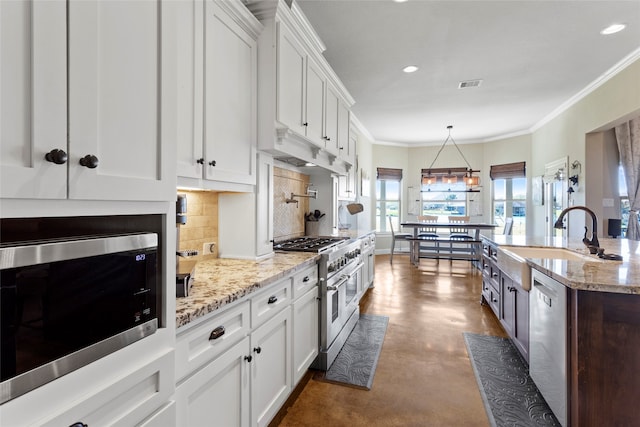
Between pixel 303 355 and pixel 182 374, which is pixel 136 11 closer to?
pixel 182 374

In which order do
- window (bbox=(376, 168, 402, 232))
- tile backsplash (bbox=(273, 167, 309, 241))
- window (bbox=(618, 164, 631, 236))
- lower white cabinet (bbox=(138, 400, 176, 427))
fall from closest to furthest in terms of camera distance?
lower white cabinet (bbox=(138, 400, 176, 427)) < tile backsplash (bbox=(273, 167, 309, 241)) < window (bbox=(618, 164, 631, 236)) < window (bbox=(376, 168, 402, 232))

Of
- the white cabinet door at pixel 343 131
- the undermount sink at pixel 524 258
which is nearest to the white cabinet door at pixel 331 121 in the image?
the white cabinet door at pixel 343 131

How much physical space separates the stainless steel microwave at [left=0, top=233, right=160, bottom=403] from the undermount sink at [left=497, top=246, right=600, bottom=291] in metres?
2.20

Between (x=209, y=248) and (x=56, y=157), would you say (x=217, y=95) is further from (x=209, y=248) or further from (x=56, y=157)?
(x=56, y=157)

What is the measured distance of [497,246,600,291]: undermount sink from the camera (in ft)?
7.07

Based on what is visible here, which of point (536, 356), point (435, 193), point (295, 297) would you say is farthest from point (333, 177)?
point (435, 193)

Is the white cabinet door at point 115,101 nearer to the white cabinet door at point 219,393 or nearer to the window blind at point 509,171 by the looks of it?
the white cabinet door at point 219,393

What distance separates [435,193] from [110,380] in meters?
8.35

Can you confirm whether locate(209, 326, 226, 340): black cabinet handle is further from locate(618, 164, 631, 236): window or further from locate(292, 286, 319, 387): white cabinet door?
locate(618, 164, 631, 236): window

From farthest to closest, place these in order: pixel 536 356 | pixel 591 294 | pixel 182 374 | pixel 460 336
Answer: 1. pixel 460 336
2. pixel 536 356
3. pixel 591 294
4. pixel 182 374

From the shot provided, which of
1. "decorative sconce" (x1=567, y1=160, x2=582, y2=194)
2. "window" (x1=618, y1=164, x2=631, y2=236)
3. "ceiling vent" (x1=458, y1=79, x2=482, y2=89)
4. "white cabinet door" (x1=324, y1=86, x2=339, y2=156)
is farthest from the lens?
"decorative sconce" (x1=567, y1=160, x2=582, y2=194)

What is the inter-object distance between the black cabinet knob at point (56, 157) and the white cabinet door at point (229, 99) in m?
0.97

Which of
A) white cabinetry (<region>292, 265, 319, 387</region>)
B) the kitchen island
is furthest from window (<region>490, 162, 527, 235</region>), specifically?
white cabinetry (<region>292, 265, 319, 387</region>)

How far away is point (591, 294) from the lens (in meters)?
Answer: 1.54
